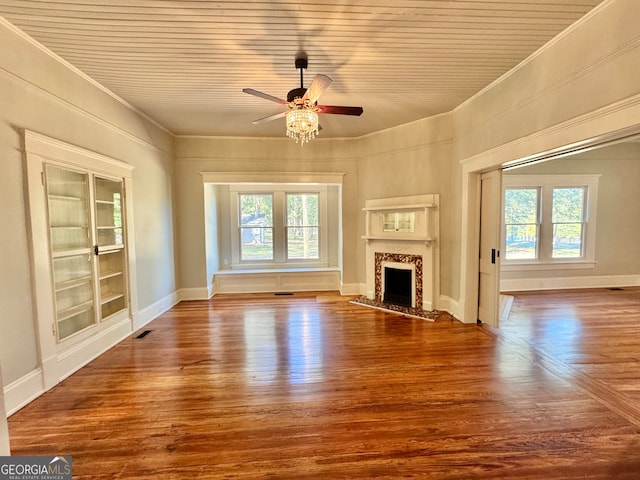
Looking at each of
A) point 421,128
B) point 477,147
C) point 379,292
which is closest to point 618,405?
point 477,147

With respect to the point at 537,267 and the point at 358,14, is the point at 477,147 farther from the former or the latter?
the point at 537,267

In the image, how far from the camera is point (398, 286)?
17.2 ft

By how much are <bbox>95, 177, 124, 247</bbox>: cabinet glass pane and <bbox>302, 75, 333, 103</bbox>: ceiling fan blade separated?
263 cm

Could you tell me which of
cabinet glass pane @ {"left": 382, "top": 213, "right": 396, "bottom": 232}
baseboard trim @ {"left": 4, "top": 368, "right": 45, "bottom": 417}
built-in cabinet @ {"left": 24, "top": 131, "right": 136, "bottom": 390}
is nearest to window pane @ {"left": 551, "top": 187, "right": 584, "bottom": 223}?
cabinet glass pane @ {"left": 382, "top": 213, "right": 396, "bottom": 232}

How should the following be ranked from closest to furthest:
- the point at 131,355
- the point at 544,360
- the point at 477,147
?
the point at 544,360 → the point at 131,355 → the point at 477,147

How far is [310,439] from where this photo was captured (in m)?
2.01

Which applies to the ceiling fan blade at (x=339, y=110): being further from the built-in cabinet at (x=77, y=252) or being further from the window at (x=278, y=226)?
the window at (x=278, y=226)

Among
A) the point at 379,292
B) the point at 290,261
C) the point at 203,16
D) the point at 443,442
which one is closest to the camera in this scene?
the point at 443,442

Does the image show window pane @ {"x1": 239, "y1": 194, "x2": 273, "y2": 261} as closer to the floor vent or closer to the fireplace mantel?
the fireplace mantel

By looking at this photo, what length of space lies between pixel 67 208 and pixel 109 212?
62 centimetres

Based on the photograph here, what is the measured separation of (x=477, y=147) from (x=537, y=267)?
150 inches

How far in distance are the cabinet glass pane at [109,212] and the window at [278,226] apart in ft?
9.45

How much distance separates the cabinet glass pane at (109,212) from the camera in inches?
137

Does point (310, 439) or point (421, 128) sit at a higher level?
point (421, 128)
